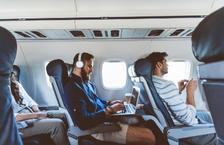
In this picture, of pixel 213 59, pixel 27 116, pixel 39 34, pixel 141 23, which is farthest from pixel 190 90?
pixel 213 59

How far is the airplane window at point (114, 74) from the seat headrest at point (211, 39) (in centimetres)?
375

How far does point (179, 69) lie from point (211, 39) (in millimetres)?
4159

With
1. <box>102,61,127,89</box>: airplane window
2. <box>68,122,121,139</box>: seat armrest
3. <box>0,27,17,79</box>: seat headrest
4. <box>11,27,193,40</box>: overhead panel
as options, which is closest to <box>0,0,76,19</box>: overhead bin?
<box>11,27,193,40</box>: overhead panel

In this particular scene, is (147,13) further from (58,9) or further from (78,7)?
(58,9)

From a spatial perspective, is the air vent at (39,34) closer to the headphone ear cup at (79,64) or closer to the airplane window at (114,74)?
the headphone ear cup at (79,64)

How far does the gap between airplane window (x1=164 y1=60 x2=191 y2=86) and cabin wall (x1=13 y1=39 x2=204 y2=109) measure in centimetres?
17

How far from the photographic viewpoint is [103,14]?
3656mm

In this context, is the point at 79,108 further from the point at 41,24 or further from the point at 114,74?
the point at 114,74

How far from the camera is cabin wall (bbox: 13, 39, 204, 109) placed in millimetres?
4898

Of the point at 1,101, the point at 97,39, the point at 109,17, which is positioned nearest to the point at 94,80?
the point at 97,39

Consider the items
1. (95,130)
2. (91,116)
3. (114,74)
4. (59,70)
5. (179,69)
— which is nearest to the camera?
(95,130)

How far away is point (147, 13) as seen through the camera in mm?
3670

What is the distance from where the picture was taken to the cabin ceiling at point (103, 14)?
3.53 meters

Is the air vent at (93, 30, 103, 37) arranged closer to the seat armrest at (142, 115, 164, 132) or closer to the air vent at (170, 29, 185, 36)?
the air vent at (170, 29, 185, 36)
